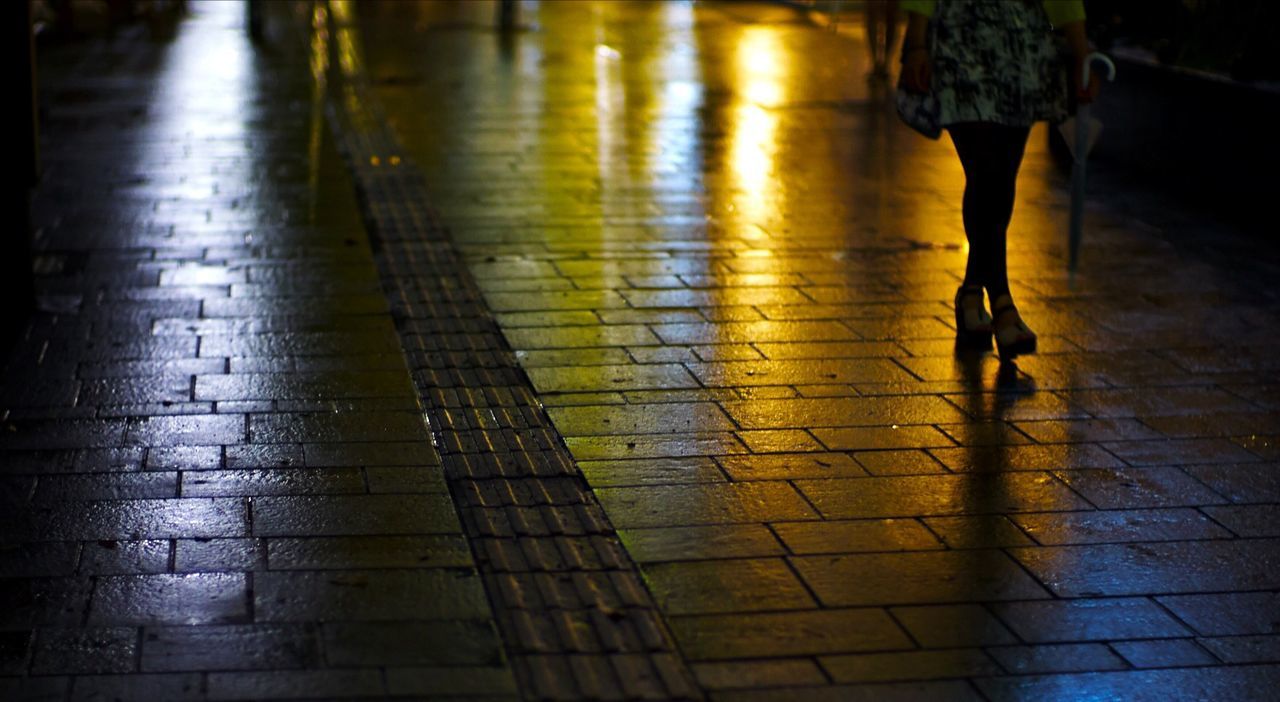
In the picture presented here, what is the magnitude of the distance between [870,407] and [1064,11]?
152cm

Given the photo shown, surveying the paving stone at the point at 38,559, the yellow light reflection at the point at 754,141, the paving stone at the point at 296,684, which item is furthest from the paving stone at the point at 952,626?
the yellow light reflection at the point at 754,141

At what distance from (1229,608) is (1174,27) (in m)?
6.97

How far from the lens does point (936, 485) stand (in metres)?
4.58

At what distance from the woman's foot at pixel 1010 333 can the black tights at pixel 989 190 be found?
2.5 inches

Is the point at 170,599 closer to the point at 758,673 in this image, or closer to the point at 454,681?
the point at 454,681

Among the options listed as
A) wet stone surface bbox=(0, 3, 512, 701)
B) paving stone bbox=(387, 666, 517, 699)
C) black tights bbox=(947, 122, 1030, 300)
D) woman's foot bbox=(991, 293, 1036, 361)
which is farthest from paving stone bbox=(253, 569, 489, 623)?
black tights bbox=(947, 122, 1030, 300)

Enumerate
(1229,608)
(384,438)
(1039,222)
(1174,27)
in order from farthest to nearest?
1. (1174,27)
2. (1039,222)
3. (384,438)
4. (1229,608)

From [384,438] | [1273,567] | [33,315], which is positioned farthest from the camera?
[33,315]

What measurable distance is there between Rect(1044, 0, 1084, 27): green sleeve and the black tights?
1.25 feet

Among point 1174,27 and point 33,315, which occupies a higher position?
point 1174,27

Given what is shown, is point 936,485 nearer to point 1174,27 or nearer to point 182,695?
point 182,695

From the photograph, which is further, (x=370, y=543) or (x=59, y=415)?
(x=59, y=415)

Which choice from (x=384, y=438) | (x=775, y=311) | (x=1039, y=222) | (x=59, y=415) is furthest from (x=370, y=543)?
(x=1039, y=222)

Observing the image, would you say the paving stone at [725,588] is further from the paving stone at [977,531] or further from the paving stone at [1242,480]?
the paving stone at [1242,480]
